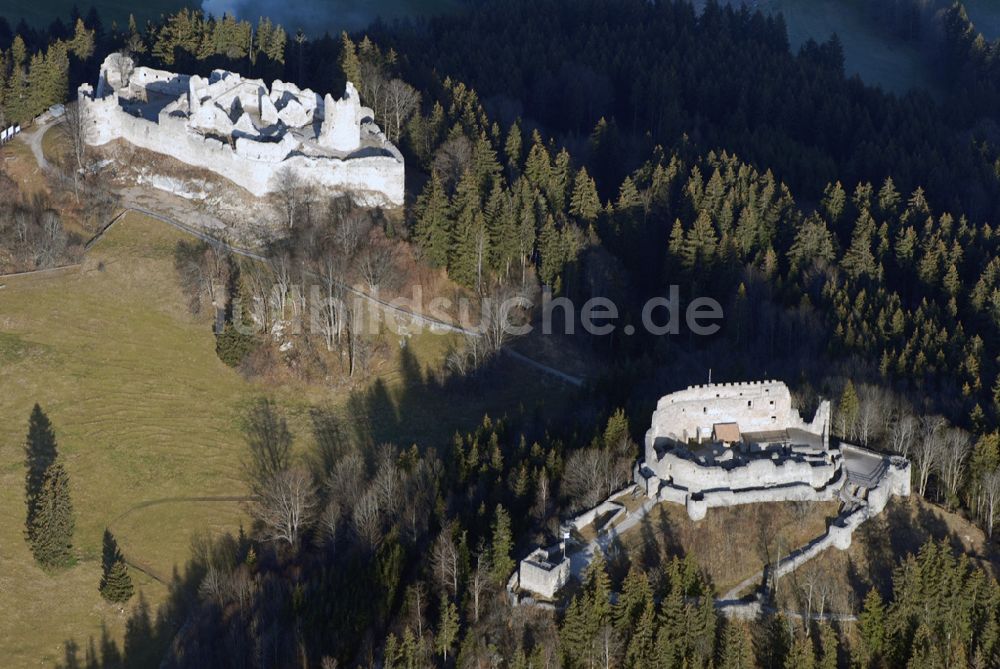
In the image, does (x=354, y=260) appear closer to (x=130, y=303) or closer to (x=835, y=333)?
(x=130, y=303)

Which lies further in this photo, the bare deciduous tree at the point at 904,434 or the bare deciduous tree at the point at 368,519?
the bare deciduous tree at the point at 368,519

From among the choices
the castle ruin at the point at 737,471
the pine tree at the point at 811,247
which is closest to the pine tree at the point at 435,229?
the pine tree at the point at 811,247

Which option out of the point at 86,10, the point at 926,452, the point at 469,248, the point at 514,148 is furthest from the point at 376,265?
the point at 86,10

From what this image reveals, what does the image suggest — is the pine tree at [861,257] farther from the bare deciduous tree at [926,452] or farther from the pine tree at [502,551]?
the pine tree at [502,551]

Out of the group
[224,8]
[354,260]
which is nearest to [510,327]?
[354,260]

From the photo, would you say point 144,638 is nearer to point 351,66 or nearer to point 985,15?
point 351,66

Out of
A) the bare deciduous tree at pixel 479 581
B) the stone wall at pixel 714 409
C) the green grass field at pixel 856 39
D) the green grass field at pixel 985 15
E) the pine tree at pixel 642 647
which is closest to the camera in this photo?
the pine tree at pixel 642 647
